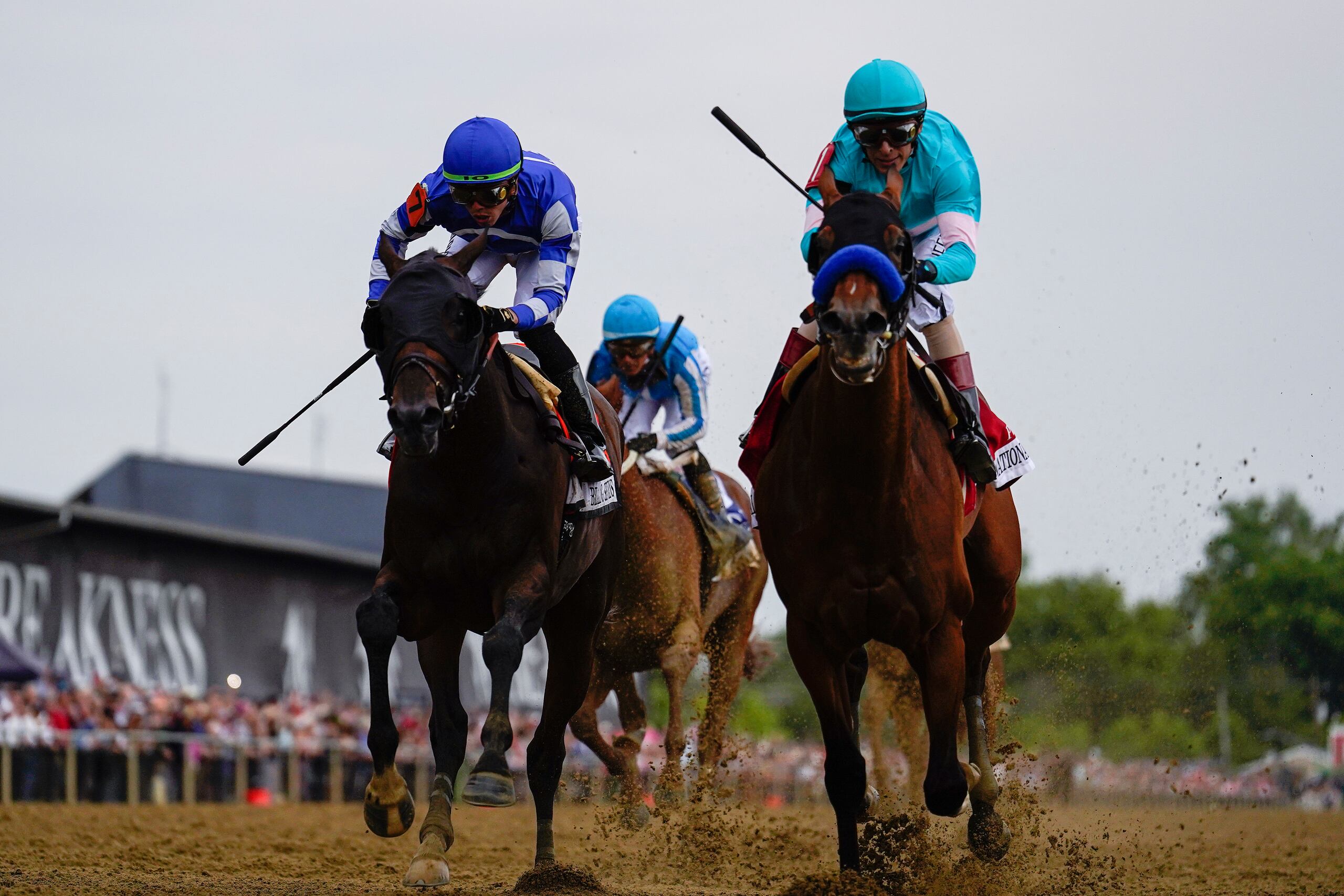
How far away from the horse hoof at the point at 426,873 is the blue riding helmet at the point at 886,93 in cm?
370

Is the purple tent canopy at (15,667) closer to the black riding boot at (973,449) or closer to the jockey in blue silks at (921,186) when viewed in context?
the jockey in blue silks at (921,186)

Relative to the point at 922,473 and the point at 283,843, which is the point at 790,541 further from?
the point at 283,843

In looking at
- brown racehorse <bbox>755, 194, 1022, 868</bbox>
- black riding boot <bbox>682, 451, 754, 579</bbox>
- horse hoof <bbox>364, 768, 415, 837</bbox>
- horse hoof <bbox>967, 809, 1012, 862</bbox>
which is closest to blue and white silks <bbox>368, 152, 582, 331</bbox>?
brown racehorse <bbox>755, 194, 1022, 868</bbox>

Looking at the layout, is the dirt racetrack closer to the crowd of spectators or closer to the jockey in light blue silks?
the crowd of spectators

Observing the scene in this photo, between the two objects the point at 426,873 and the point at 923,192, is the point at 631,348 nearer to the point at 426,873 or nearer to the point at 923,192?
the point at 923,192

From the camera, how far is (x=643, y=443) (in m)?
11.9

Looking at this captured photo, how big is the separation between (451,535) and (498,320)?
37.6 inches

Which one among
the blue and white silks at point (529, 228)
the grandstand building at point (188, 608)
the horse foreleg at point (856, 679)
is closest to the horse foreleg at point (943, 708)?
the horse foreleg at point (856, 679)

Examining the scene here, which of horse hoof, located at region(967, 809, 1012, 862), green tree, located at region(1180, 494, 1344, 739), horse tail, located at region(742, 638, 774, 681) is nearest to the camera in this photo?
horse hoof, located at region(967, 809, 1012, 862)

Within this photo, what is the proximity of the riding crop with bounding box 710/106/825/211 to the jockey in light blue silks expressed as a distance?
466cm

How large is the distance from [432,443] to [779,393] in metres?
1.72

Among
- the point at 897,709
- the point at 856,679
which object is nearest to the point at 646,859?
the point at 856,679

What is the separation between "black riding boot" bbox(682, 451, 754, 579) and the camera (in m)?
12.5

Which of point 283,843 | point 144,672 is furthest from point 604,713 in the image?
point 283,843
